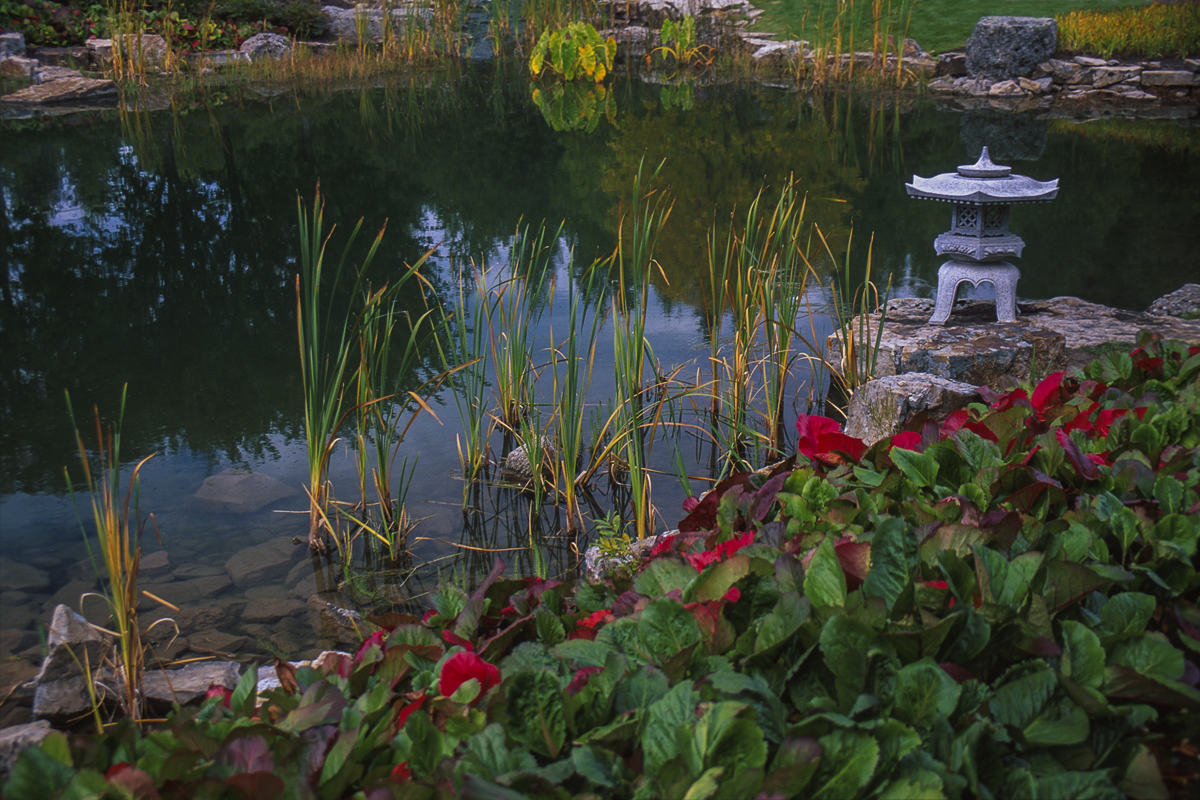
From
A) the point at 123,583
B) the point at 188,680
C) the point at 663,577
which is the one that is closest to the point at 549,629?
the point at 663,577

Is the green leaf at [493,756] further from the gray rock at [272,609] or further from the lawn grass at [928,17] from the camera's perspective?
the lawn grass at [928,17]

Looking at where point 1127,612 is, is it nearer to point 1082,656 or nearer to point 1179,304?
point 1082,656

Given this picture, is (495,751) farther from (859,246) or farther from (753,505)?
(859,246)

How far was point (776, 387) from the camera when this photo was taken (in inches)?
132

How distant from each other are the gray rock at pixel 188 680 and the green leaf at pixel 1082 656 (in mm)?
1717

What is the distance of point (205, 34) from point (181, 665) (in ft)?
44.1

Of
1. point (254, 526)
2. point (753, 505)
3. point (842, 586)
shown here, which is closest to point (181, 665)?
point (254, 526)

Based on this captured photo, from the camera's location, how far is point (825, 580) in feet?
3.62

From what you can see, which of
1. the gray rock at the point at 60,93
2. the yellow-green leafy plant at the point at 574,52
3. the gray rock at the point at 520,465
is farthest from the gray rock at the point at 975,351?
the gray rock at the point at 60,93

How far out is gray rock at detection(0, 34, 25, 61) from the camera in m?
12.2

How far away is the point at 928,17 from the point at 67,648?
49.4 ft

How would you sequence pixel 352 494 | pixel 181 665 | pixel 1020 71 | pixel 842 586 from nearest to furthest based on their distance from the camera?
pixel 842 586, pixel 181 665, pixel 352 494, pixel 1020 71

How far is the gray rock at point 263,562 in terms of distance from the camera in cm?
268

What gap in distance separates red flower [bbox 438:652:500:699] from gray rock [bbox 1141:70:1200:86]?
41.4ft
